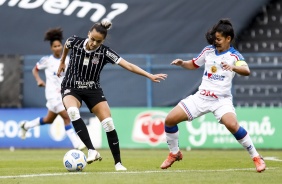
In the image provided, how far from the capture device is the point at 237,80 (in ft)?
66.3

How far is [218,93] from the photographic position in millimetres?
10805

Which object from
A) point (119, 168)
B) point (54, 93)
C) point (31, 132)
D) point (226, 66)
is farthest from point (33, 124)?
point (226, 66)

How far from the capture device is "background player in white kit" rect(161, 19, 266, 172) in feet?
34.8

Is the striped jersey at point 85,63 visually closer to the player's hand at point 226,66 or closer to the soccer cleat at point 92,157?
the soccer cleat at point 92,157

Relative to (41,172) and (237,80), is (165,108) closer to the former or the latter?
(237,80)

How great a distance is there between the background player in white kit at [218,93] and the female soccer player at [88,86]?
32.0 inches

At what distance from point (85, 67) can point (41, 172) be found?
62.0 inches

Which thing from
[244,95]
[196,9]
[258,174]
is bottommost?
[258,174]

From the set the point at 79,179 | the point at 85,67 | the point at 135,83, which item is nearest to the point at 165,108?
the point at 135,83

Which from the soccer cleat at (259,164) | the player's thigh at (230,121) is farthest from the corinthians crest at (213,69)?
the soccer cleat at (259,164)

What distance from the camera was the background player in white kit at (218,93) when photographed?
34.8ft

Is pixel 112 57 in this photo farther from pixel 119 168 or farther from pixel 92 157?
pixel 119 168

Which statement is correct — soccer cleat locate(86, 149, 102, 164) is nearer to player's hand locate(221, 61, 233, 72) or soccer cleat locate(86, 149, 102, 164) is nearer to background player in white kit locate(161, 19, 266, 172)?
background player in white kit locate(161, 19, 266, 172)

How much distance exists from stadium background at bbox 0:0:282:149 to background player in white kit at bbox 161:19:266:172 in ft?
24.9
